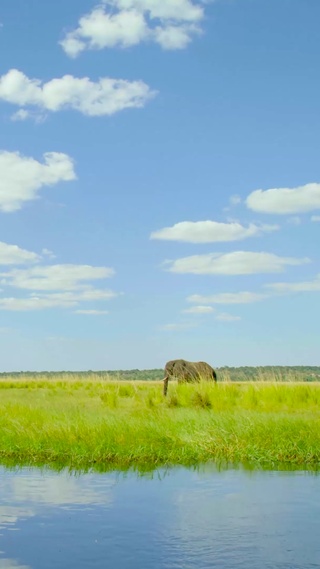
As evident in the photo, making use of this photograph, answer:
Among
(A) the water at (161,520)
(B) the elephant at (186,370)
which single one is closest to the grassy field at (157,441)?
(A) the water at (161,520)

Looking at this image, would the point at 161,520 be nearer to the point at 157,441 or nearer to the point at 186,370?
the point at 157,441

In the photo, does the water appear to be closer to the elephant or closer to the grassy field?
the grassy field

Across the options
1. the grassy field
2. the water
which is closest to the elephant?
the grassy field

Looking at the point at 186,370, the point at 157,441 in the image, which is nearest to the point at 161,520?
the point at 157,441

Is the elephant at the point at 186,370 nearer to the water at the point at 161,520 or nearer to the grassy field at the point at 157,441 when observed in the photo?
the grassy field at the point at 157,441

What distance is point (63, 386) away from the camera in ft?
127

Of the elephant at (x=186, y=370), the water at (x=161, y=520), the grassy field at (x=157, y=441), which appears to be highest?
the elephant at (x=186, y=370)

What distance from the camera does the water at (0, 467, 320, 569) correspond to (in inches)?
264

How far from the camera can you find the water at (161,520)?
670 centimetres

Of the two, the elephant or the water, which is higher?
Answer: the elephant

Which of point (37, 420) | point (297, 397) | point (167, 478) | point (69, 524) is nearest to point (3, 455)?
point (37, 420)

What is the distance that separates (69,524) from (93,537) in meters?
0.64

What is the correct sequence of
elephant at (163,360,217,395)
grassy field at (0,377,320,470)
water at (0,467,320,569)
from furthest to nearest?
elephant at (163,360,217,395) < grassy field at (0,377,320,470) < water at (0,467,320,569)

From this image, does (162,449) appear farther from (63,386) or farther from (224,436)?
(63,386)
